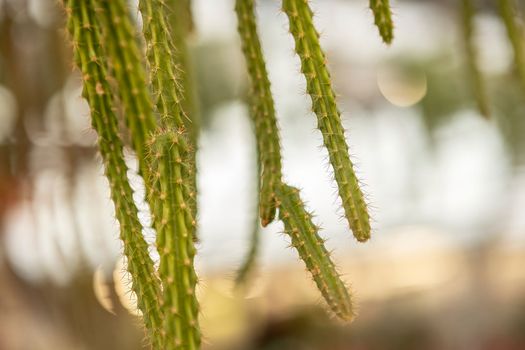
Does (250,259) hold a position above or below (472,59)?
below

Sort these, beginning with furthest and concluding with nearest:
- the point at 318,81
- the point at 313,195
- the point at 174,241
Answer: the point at 313,195, the point at 318,81, the point at 174,241

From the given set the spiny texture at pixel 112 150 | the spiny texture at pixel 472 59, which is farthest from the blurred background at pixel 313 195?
the spiny texture at pixel 112 150

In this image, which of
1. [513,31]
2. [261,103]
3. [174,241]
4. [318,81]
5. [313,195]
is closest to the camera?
[174,241]

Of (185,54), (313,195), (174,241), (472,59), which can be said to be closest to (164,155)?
(174,241)

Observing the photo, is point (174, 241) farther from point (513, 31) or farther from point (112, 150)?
point (513, 31)

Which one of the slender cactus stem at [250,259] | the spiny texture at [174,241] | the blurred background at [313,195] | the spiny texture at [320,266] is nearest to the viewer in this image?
the spiny texture at [174,241]

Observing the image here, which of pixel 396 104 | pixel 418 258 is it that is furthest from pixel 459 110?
pixel 418 258

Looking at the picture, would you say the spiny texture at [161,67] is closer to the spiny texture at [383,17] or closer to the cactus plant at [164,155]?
the cactus plant at [164,155]
